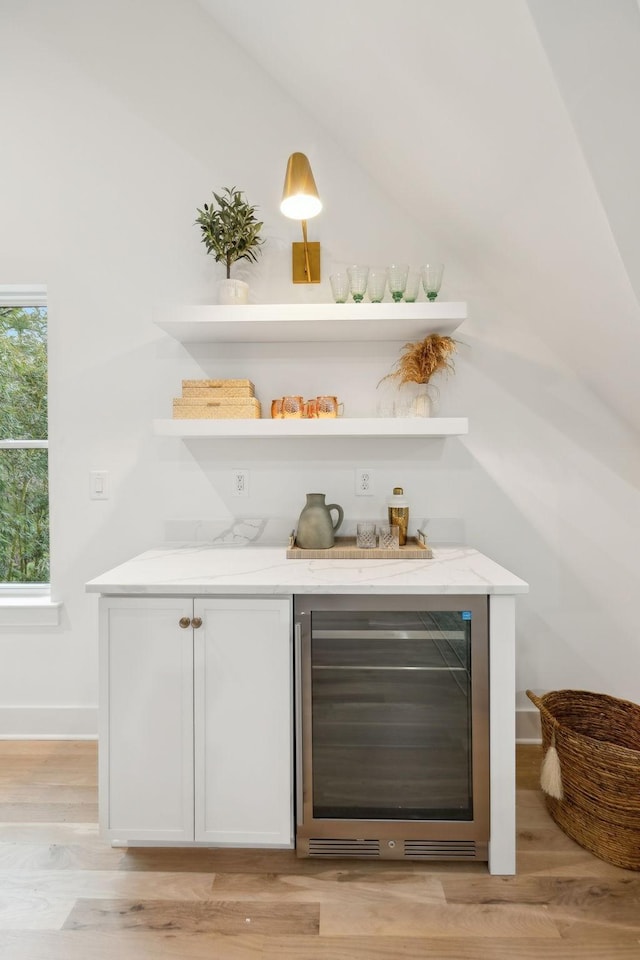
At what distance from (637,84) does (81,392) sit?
83.3 inches

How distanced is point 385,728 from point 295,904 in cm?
51

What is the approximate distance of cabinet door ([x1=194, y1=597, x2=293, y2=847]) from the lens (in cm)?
159

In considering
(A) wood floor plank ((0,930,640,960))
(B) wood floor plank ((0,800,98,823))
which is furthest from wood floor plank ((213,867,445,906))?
(B) wood floor plank ((0,800,98,823))

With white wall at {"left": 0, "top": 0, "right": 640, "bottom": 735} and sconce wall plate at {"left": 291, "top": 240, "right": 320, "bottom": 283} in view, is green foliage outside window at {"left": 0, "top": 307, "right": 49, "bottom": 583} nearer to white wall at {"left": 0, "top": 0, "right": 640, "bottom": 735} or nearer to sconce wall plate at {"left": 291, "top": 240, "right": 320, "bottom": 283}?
white wall at {"left": 0, "top": 0, "right": 640, "bottom": 735}

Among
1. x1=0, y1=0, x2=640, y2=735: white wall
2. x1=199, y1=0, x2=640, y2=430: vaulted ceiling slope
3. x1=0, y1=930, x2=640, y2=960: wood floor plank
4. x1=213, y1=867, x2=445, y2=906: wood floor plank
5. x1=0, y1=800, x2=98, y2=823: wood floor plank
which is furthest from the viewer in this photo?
x1=0, y1=0, x2=640, y2=735: white wall

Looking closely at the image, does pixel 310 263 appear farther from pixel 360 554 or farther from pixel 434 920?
pixel 434 920

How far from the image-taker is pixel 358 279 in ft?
6.63

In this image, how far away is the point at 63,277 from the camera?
2.29 m

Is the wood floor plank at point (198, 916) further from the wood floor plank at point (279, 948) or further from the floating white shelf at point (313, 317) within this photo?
the floating white shelf at point (313, 317)

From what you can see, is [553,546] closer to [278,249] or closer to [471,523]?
[471,523]

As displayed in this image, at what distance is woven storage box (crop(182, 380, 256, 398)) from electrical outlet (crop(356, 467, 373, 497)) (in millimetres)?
575

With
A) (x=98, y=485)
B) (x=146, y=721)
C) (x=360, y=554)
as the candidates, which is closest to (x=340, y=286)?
(x=360, y=554)

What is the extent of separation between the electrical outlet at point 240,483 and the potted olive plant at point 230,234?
702mm

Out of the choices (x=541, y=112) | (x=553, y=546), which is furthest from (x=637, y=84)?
(x=553, y=546)
